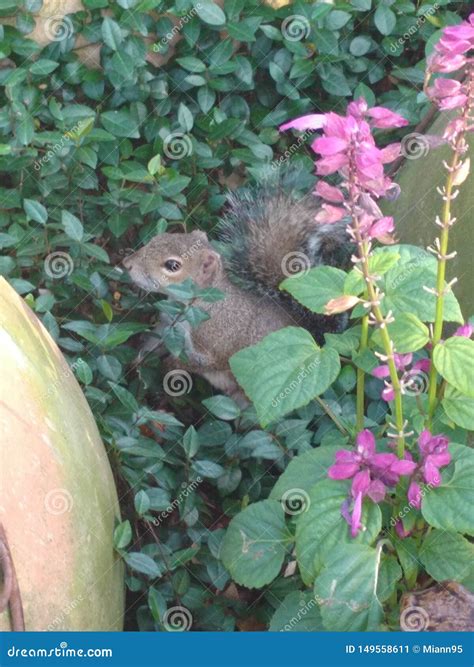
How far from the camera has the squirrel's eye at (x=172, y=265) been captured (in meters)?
3.05

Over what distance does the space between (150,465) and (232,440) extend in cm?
22

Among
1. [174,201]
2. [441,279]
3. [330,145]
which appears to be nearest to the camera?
[330,145]

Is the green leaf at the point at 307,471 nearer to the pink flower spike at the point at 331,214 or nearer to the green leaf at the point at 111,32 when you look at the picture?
the pink flower spike at the point at 331,214

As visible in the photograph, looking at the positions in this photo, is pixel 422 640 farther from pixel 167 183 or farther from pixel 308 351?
pixel 167 183

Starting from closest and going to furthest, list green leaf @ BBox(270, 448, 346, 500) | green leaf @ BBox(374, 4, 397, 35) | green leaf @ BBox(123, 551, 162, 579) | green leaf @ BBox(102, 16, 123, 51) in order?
green leaf @ BBox(270, 448, 346, 500), green leaf @ BBox(123, 551, 162, 579), green leaf @ BBox(102, 16, 123, 51), green leaf @ BBox(374, 4, 397, 35)

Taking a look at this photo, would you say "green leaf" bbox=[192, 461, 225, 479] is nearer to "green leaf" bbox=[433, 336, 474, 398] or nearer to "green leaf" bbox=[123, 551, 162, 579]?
A: "green leaf" bbox=[123, 551, 162, 579]

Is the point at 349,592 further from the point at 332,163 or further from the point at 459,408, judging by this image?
the point at 332,163

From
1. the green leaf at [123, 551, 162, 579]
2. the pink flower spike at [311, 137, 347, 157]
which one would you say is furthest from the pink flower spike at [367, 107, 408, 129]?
the green leaf at [123, 551, 162, 579]

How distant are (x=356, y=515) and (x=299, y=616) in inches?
12.8

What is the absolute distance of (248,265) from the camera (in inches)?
121

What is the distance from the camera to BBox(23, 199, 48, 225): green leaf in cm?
279

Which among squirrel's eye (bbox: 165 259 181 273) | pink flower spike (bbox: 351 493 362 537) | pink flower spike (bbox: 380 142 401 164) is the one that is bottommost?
squirrel's eye (bbox: 165 259 181 273)

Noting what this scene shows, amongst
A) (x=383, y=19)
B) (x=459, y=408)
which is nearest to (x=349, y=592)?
(x=459, y=408)

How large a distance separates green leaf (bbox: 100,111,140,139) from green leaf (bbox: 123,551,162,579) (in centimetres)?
140
